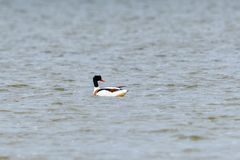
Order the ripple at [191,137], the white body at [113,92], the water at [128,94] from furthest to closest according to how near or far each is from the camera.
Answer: the white body at [113,92] → the ripple at [191,137] → the water at [128,94]

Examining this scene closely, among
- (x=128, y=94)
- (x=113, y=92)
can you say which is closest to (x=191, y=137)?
(x=113, y=92)

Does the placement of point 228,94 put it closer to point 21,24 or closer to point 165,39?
point 165,39

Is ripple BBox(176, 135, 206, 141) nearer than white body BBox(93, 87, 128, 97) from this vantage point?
Yes

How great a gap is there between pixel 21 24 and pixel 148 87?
34.5 meters

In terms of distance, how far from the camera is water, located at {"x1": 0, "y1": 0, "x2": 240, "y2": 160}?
20188 mm

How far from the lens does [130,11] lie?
76375mm

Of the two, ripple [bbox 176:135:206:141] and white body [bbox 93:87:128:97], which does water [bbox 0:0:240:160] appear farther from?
white body [bbox 93:87:128:97]

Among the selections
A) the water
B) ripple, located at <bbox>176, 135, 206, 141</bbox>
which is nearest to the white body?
the water

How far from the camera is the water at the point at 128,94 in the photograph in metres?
20.2

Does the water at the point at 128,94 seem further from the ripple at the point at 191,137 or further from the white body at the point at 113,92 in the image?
the white body at the point at 113,92

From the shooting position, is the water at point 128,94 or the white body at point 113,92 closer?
the water at point 128,94

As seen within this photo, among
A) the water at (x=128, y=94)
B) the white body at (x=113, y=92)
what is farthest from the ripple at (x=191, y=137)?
the white body at (x=113, y=92)

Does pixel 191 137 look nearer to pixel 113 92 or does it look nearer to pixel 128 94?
pixel 113 92

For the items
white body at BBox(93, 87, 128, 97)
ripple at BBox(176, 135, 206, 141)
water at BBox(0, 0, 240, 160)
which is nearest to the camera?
water at BBox(0, 0, 240, 160)
